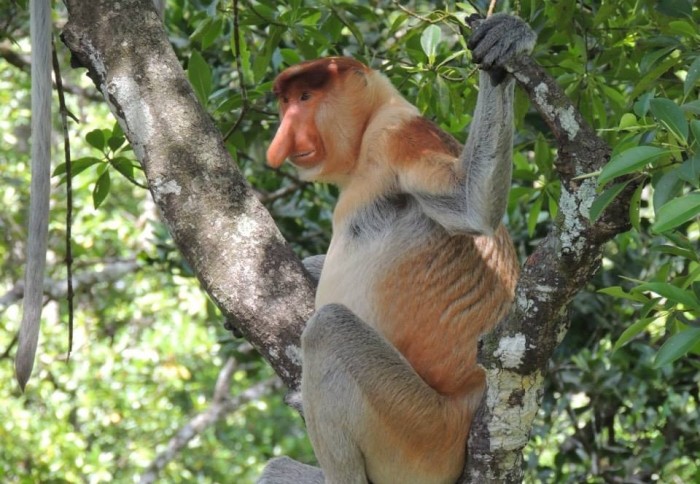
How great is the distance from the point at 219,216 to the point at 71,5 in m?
0.90

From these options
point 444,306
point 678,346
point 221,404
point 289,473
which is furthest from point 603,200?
point 221,404

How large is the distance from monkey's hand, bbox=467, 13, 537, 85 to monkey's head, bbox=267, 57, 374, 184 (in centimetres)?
86

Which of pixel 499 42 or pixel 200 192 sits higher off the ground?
pixel 499 42

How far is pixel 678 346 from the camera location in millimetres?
1979

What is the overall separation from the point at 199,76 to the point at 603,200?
187 centimetres

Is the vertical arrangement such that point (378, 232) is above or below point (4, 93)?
above

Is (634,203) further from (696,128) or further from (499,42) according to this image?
(499,42)

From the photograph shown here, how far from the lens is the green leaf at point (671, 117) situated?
1851 mm

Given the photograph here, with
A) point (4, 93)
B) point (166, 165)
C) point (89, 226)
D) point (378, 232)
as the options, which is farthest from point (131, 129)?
point (4, 93)

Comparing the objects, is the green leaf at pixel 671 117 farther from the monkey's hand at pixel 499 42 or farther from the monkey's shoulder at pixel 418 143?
the monkey's shoulder at pixel 418 143

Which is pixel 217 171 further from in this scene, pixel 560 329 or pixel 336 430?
pixel 560 329

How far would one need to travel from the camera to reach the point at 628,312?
4.31 meters

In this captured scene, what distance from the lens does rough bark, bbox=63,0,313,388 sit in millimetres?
2883

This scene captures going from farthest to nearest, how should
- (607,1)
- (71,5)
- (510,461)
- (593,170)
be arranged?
(71,5)
(607,1)
(510,461)
(593,170)
